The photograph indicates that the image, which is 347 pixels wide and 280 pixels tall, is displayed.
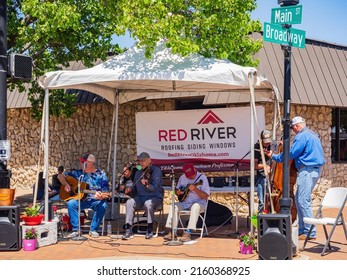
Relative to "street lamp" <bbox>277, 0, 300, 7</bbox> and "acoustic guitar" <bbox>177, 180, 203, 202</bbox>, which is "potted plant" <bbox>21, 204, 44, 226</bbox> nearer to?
"acoustic guitar" <bbox>177, 180, 203, 202</bbox>

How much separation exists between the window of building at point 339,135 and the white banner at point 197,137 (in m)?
4.01

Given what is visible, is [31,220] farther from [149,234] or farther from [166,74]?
[166,74]

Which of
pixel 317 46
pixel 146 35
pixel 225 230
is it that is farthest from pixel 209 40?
pixel 317 46

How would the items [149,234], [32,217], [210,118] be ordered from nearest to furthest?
[32,217], [149,234], [210,118]

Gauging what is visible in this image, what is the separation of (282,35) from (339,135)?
8.67 meters

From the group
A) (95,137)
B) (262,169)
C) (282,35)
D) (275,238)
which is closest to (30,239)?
(275,238)

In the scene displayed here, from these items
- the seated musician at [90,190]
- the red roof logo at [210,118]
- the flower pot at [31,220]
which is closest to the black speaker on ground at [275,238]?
the seated musician at [90,190]

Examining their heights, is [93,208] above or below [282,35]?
below

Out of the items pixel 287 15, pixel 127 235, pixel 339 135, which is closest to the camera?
pixel 287 15

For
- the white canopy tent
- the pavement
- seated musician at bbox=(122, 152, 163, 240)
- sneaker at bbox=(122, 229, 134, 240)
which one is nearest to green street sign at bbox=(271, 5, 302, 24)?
the white canopy tent

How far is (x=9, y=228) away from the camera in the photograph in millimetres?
8305

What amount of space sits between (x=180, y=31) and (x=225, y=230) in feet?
12.0

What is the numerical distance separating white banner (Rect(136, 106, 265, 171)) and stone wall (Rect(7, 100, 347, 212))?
585 mm

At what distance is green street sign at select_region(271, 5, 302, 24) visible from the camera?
7.52 m
